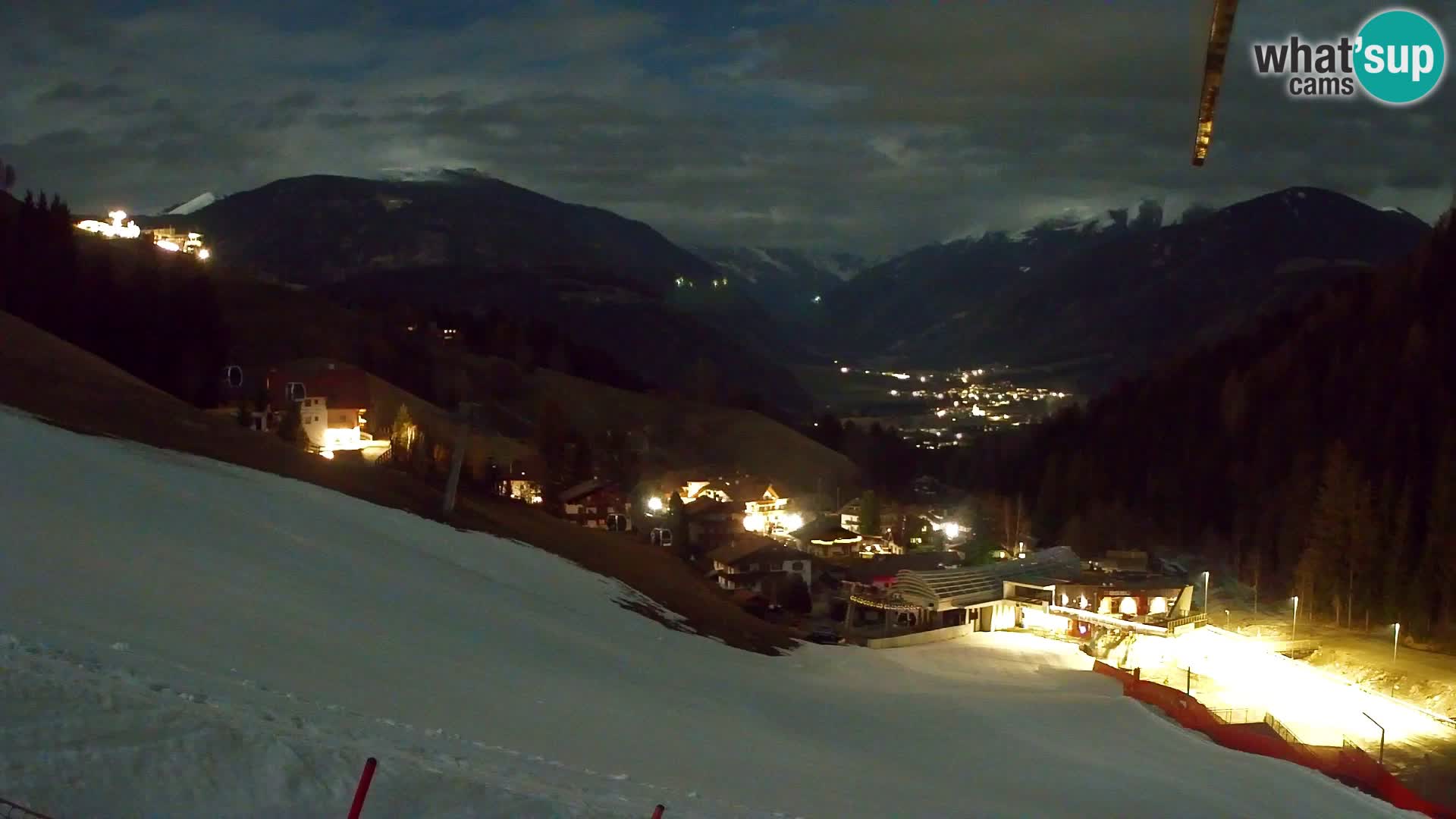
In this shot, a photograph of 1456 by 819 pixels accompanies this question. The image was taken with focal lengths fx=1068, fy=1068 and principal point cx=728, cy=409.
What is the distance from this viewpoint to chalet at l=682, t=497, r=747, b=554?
71000 millimetres

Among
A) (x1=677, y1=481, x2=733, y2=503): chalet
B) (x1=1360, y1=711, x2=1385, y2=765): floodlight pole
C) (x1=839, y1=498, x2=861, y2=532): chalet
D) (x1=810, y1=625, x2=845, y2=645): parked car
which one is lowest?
(x1=1360, y1=711, x2=1385, y2=765): floodlight pole

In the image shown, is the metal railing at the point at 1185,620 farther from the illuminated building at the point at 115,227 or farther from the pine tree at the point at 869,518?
the illuminated building at the point at 115,227

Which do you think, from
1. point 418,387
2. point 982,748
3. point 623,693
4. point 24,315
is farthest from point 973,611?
point 418,387

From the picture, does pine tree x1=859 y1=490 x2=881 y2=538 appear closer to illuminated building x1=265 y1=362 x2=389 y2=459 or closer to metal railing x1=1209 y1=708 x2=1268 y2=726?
illuminated building x1=265 y1=362 x2=389 y2=459

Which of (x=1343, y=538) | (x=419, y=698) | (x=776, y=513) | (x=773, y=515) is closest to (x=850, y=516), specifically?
(x=776, y=513)

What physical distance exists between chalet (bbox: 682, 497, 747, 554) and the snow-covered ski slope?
1664 inches

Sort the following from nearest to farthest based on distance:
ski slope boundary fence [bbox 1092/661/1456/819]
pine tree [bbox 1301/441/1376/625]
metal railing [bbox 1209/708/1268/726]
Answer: ski slope boundary fence [bbox 1092/661/1456/819] → metal railing [bbox 1209/708/1268/726] → pine tree [bbox 1301/441/1376/625]

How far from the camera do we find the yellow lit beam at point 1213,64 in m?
23.3

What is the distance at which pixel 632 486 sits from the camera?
83.8 m

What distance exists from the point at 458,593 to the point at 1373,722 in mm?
29255

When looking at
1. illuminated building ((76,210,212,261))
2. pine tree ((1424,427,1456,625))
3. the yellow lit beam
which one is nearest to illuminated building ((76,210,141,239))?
illuminated building ((76,210,212,261))

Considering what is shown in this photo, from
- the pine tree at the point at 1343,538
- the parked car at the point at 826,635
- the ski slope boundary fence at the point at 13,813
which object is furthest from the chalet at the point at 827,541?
the ski slope boundary fence at the point at 13,813

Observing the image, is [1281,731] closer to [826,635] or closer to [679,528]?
[826,635]

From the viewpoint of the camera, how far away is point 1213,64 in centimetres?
2459
